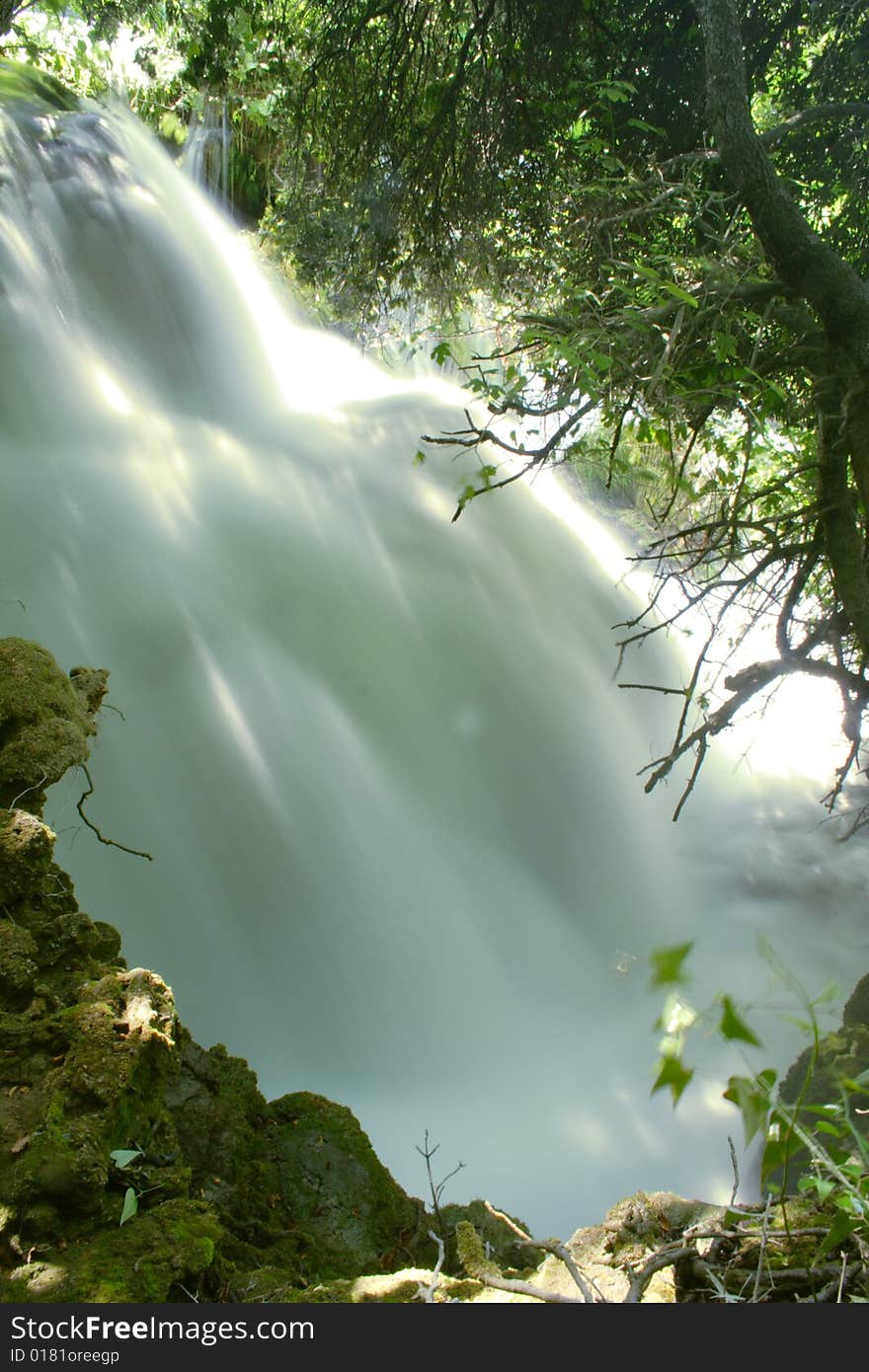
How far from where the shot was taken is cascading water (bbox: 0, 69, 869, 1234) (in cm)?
485

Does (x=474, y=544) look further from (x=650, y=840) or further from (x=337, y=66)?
(x=337, y=66)

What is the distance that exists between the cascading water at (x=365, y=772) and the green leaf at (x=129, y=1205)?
2.42 metres

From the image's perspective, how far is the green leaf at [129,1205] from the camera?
6.45 feet

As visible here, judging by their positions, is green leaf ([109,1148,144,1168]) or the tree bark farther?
the tree bark

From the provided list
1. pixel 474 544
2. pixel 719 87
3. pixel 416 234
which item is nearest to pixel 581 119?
pixel 416 234

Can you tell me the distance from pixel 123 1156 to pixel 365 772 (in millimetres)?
3970

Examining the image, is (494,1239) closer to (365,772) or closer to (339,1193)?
(339,1193)

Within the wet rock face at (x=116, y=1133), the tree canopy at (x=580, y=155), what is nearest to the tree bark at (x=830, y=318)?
the tree canopy at (x=580, y=155)

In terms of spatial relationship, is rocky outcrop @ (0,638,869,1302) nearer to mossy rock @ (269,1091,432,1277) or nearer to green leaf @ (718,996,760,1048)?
mossy rock @ (269,1091,432,1277)

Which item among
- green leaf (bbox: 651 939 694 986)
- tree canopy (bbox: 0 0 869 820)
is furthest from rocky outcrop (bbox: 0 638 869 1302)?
tree canopy (bbox: 0 0 869 820)

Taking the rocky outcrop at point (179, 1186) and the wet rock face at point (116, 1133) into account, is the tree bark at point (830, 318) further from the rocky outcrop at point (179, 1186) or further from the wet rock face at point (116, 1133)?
the wet rock face at point (116, 1133)

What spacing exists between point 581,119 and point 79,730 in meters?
4.91

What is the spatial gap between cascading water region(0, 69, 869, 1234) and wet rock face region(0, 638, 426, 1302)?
149 centimetres

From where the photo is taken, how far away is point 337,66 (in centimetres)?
535
